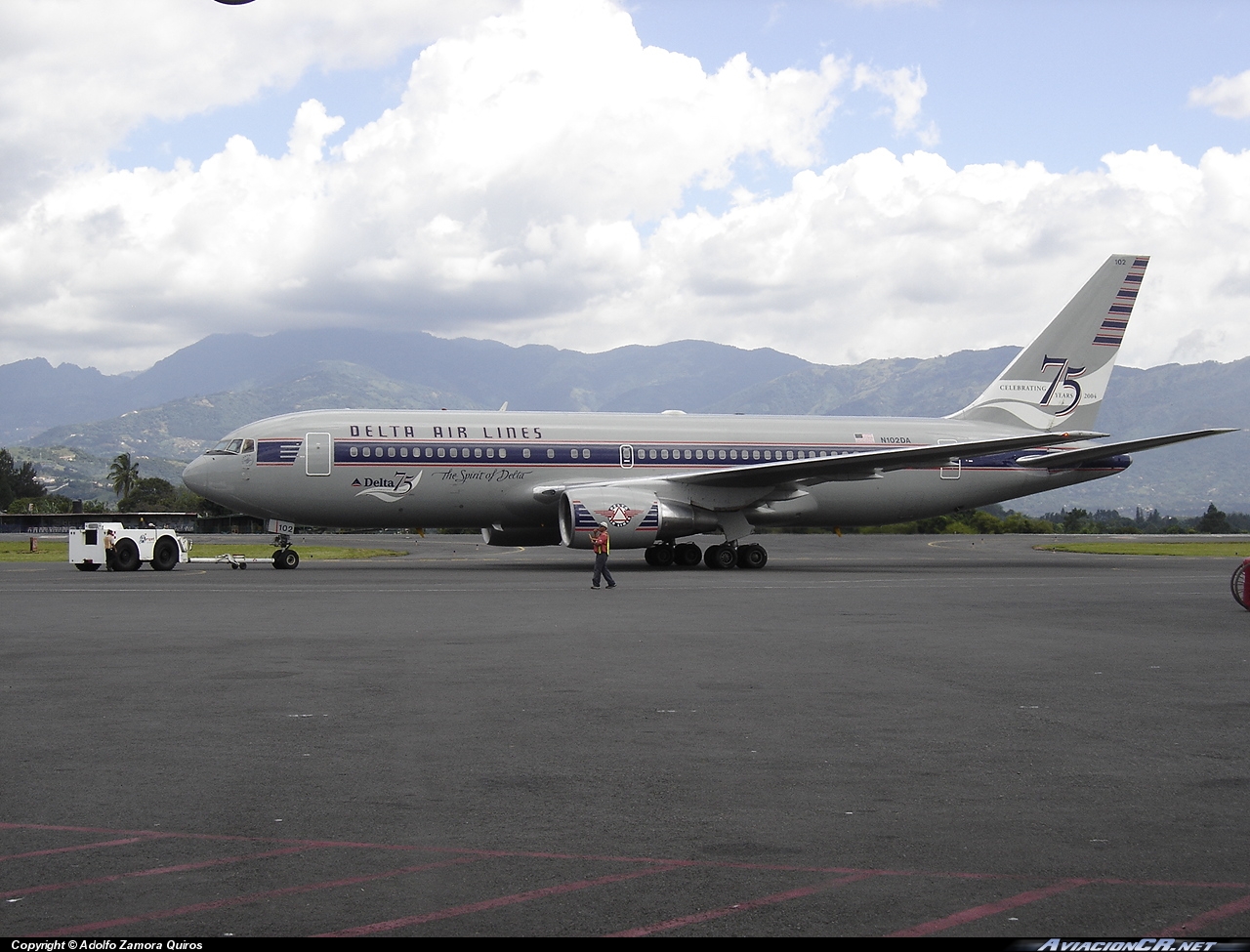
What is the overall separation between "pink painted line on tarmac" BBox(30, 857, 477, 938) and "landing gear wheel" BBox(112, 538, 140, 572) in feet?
81.1

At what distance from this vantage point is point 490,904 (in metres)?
4.54

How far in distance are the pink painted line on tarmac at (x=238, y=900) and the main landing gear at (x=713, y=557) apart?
23583 mm

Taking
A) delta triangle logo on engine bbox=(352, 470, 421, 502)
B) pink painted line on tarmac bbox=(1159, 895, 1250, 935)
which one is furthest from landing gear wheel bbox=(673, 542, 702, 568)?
pink painted line on tarmac bbox=(1159, 895, 1250, 935)

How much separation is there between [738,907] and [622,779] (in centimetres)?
212

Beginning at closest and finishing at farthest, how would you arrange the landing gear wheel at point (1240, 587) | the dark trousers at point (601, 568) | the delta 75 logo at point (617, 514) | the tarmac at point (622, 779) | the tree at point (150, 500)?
the tarmac at point (622, 779) < the landing gear wheel at point (1240, 587) < the dark trousers at point (601, 568) < the delta 75 logo at point (617, 514) < the tree at point (150, 500)

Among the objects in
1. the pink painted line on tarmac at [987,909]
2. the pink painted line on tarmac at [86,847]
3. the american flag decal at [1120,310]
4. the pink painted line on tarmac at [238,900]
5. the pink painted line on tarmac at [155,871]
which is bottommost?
the pink painted line on tarmac at [987,909]

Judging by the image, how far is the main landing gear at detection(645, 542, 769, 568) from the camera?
28484 millimetres

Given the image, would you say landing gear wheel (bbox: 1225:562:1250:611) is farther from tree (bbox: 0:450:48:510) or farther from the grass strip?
tree (bbox: 0:450:48:510)

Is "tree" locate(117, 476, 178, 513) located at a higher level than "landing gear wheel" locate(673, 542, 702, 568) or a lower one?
higher

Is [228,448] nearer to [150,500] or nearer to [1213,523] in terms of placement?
[1213,523]

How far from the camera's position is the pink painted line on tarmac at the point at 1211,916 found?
14.0 ft

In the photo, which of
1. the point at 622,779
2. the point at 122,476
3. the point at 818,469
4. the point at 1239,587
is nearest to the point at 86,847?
the point at 622,779

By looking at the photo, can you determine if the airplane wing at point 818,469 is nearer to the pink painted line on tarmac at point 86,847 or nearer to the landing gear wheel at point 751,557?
the landing gear wheel at point 751,557

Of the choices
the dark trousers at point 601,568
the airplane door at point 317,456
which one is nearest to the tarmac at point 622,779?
the dark trousers at point 601,568
